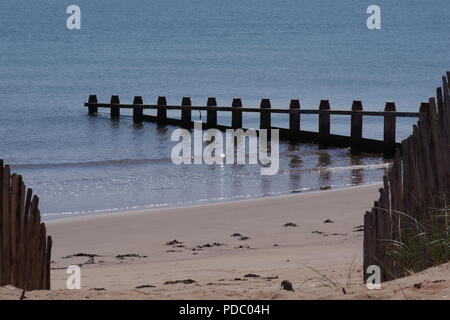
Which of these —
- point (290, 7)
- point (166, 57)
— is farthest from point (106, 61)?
point (290, 7)

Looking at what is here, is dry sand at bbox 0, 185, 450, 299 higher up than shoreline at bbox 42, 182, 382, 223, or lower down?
higher up

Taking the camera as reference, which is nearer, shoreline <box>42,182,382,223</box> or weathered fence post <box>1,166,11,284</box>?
weathered fence post <box>1,166,11,284</box>

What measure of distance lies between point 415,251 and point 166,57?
73.5 metres

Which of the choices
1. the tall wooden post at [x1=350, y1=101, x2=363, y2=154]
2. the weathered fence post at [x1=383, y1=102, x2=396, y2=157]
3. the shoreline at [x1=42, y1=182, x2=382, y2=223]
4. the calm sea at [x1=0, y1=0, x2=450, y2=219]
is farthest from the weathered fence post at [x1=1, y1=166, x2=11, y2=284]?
the tall wooden post at [x1=350, y1=101, x2=363, y2=154]

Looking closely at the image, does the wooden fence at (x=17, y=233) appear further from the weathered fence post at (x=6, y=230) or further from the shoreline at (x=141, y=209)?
the shoreline at (x=141, y=209)

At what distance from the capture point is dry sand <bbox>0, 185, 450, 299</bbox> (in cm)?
712

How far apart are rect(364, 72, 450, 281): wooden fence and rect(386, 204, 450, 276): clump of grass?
0.01 m

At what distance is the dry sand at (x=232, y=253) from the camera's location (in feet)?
23.4

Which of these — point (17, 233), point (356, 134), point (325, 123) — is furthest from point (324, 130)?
point (17, 233)

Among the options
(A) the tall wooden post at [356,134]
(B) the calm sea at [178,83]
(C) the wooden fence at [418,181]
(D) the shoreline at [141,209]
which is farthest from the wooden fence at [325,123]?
(C) the wooden fence at [418,181]

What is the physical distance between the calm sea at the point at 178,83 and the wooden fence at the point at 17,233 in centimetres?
914

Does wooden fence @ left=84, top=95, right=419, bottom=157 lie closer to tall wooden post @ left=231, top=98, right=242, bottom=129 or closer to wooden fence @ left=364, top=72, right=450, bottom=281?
tall wooden post @ left=231, top=98, right=242, bottom=129

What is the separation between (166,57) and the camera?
264 feet

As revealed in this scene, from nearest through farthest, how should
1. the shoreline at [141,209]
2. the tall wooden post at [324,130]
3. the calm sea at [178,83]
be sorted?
1. the shoreline at [141,209]
2. the calm sea at [178,83]
3. the tall wooden post at [324,130]
